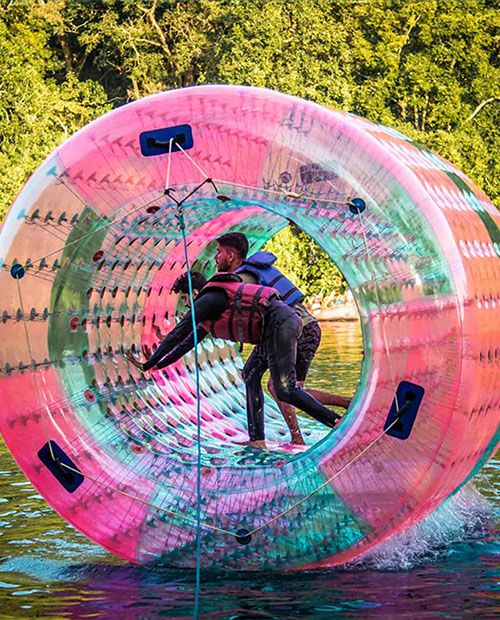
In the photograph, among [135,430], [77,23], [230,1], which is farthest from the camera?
[77,23]

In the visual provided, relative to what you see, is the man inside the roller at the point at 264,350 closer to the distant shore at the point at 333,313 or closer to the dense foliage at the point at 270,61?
the dense foliage at the point at 270,61

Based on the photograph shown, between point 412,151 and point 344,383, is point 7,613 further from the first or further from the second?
point 344,383

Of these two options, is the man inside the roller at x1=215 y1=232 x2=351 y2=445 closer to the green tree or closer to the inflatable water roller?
the inflatable water roller

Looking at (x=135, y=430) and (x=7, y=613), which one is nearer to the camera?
(x=7, y=613)

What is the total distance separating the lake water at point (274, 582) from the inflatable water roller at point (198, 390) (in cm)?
18

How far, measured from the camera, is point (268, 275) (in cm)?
927

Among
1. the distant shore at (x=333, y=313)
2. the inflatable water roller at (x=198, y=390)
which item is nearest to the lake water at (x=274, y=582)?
the inflatable water roller at (x=198, y=390)

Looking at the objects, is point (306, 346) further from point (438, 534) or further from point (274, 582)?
point (274, 582)

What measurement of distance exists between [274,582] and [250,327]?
1.57 metres

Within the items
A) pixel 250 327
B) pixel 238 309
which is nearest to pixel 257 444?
pixel 250 327

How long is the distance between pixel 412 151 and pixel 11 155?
82.9ft

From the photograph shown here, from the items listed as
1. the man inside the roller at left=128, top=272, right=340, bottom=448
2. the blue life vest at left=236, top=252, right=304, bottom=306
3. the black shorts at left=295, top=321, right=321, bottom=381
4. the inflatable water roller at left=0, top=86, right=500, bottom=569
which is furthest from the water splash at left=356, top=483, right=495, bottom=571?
the blue life vest at left=236, top=252, right=304, bottom=306

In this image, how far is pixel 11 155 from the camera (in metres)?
32.0

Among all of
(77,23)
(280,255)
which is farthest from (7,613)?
(77,23)
